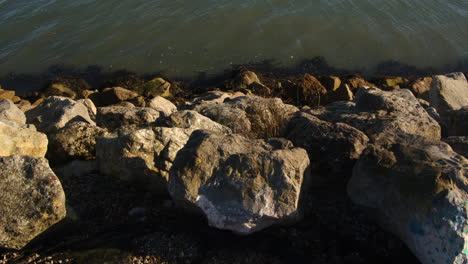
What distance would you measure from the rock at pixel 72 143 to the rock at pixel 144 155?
0.95m

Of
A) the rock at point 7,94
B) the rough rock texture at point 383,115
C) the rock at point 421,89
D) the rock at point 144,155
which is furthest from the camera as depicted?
the rock at point 7,94

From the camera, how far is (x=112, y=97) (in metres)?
11.2

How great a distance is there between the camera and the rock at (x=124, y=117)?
7.48 meters

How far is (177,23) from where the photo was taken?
639 inches

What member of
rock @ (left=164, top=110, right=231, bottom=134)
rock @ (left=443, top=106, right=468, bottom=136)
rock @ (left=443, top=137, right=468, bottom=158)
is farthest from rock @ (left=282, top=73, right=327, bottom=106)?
rock @ (left=443, top=137, right=468, bottom=158)

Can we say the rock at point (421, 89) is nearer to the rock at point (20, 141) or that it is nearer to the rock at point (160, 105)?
the rock at point (160, 105)

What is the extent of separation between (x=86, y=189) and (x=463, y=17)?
1735 centimetres

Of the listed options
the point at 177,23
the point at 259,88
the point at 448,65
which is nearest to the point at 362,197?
the point at 259,88

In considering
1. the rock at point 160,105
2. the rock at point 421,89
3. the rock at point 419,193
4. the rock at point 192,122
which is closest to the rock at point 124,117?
the rock at point 192,122

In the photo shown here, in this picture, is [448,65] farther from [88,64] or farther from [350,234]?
[88,64]

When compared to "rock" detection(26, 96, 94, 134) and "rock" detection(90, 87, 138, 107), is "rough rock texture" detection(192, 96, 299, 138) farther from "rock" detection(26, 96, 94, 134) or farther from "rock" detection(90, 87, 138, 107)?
"rock" detection(90, 87, 138, 107)

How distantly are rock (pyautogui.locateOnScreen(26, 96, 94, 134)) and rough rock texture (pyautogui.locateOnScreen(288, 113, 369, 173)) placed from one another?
181 inches

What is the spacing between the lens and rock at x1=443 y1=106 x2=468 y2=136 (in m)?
7.06

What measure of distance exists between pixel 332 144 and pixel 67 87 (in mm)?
10870
